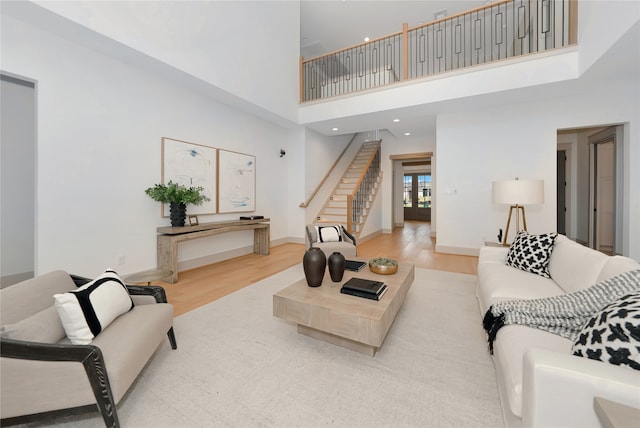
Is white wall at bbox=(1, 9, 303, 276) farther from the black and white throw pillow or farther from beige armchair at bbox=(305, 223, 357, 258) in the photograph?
the black and white throw pillow

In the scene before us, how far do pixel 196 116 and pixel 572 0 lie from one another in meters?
5.71

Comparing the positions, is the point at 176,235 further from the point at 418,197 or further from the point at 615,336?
the point at 418,197

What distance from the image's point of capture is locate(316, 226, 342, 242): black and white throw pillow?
14.0 ft

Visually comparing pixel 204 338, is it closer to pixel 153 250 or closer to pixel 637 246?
pixel 153 250

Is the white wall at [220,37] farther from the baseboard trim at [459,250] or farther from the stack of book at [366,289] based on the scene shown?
the baseboard trim at [459,250]

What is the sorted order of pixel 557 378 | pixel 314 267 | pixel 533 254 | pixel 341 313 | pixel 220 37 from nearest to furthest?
1. pixel 557 378
2. pixel 341 313
3. pixel 314 267
4. pixel 533 254
5. pixel 220 37

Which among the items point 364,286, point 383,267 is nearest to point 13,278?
point 364,286

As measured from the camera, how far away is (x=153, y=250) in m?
3.74

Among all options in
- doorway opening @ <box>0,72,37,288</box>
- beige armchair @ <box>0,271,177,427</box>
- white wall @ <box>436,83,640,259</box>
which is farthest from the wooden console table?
white wall @ <box>436,83,640,259</box>

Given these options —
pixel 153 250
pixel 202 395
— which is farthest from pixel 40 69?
pixel 202 395

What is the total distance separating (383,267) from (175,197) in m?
3.04

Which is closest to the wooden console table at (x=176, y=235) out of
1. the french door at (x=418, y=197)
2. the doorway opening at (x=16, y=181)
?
the doorway opening at (x=16, y=181)

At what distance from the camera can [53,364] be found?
113cm

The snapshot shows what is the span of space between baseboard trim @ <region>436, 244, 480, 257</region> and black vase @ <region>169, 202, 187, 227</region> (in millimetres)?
4784
